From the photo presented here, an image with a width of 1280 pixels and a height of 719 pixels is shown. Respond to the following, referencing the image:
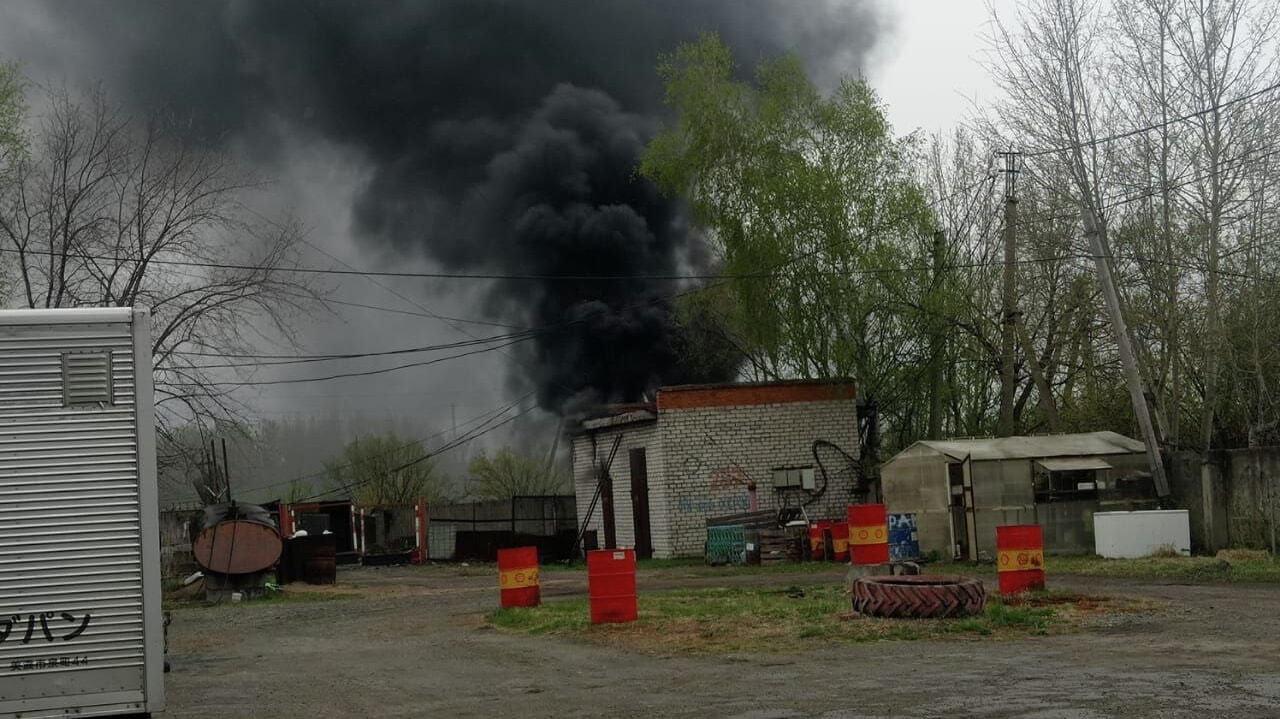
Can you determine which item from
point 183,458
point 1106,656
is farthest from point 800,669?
point 183,458

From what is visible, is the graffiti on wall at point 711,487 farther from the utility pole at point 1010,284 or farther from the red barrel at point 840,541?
the utility pole at point 1010,284

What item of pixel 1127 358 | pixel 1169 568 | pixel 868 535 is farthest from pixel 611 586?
pixel 1127 358

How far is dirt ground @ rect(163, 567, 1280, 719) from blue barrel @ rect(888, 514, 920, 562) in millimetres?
9843

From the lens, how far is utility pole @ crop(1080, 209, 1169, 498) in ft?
83.2

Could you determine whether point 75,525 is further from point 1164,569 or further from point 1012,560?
point 1164,569

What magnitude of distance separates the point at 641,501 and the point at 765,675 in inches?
907

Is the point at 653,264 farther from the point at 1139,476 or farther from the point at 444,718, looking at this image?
the point at 444,718

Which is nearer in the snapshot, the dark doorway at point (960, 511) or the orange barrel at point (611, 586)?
the orange barrel at point (611, 586)

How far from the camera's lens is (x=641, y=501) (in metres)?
34.0

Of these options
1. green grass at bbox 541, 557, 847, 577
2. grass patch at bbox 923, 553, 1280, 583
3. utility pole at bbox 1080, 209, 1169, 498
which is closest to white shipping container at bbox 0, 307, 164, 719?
grass patch at bbox 923, 553, 1280, 583

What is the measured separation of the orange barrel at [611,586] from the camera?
623 inches

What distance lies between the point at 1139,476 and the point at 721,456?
10173mm

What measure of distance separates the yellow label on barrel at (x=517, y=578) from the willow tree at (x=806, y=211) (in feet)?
52.9

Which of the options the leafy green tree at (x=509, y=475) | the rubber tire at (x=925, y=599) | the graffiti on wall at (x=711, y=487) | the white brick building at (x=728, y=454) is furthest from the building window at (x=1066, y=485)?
the leafy green tree at (x=509, y=475)
